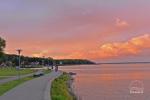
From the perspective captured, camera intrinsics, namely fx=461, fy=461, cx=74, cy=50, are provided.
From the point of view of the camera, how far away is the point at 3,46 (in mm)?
116375

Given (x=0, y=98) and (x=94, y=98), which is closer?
(x=0, y=98)

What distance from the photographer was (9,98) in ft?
91.3

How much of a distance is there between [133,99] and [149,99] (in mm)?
1922

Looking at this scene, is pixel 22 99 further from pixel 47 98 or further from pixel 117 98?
pixel 117 98

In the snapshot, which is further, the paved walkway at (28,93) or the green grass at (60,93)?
the green grass at (60,93)

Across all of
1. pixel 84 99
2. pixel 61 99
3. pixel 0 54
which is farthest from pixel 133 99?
pixel 0 54

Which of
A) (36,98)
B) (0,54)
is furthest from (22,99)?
(0,54)

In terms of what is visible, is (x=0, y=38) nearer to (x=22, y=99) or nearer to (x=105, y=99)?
(x=105, y=99)

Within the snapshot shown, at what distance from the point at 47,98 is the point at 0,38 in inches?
3682

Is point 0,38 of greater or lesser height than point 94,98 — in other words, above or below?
above

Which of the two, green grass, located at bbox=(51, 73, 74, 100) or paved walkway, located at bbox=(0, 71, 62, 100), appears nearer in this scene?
paved walkway, located at bbox=(0, 71, 62, 100)

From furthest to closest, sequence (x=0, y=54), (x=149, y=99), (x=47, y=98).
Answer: (x=0, y=54) < (x=149, y=99) < (x=47, y=98)

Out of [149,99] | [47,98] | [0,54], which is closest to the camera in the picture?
[47,98]

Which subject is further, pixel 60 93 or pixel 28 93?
pixel 60 93
